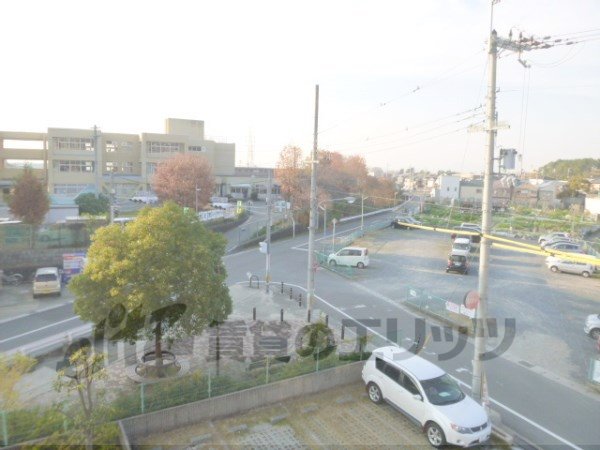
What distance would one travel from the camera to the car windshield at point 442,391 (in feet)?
31.0

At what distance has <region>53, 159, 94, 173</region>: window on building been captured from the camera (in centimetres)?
4862

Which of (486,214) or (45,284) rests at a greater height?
(486,214)

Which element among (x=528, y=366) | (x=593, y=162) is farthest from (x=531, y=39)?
(x=593, y=162)

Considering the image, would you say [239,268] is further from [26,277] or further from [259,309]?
[26,277]

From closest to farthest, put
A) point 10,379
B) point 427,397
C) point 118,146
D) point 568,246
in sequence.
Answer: point 10,379 < point 427,397 < point 568,246 < point 118,146

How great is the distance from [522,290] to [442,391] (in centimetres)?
1450

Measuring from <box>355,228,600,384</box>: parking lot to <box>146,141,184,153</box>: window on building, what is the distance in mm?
30967

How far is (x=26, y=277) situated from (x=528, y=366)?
74.0 ft

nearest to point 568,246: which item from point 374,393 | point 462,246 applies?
point 462,246

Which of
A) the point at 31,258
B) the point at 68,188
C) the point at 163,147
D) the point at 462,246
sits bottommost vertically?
the point at 31,258

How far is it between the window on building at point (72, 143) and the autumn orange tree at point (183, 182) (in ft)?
52.6

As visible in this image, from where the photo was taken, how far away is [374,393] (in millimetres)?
10812

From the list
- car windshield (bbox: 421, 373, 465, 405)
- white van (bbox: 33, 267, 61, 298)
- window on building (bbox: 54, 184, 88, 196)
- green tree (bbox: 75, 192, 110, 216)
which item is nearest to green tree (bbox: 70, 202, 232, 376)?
car windshield (bbox: 421, 373, 465, 405)

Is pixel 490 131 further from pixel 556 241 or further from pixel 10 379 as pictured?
pixel 556 241
